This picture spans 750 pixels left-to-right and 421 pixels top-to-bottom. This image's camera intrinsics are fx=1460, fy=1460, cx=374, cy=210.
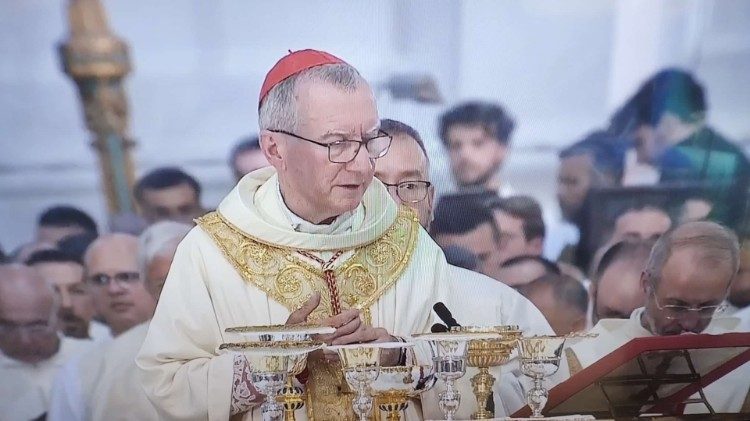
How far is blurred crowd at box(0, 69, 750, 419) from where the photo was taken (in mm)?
6789

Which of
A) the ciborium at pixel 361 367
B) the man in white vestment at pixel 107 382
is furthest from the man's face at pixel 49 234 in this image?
the ciborium at pixel 361 367

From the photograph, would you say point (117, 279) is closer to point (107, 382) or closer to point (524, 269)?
point (107, 382)

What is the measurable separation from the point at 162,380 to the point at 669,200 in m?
2.75

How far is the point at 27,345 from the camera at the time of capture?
677 centimetres

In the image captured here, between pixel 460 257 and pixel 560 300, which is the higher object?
pixel 460 257

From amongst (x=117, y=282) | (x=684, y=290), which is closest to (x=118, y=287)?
(x=117, y=282)

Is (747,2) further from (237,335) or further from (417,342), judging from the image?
(237,335)

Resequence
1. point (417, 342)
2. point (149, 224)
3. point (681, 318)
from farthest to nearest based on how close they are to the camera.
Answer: point (681, 318) < point (149, 224) < point (417, 342)

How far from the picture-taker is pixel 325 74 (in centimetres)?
651

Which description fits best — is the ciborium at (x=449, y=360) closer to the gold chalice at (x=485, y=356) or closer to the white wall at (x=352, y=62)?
the gold chalice at (x=485, y=356)

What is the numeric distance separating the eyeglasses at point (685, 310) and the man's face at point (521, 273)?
62 centimetres

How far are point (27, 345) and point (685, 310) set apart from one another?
324 centimetres

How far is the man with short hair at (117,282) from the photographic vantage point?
6.82 meters

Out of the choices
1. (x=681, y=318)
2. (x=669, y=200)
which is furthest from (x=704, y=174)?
(x=681, y=318)
